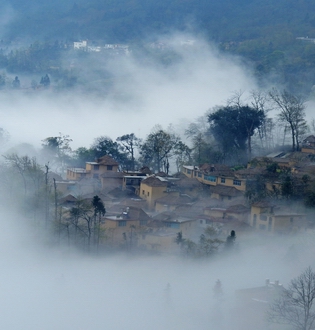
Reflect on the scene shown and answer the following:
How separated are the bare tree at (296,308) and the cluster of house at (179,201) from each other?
7.19ft

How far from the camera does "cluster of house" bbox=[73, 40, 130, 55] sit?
1336 inches

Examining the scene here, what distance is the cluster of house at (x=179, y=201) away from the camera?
1081 cm

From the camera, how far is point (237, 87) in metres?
23.2

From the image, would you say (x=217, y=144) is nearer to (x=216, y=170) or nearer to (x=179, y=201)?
(x=216, y=170)

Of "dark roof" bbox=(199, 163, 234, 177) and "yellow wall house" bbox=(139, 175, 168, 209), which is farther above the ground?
"dark roof" bbox=(199, 163, 234, 177)

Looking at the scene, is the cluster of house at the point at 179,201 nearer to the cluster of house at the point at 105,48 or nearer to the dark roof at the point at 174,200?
the dark roof at the point at 174,200

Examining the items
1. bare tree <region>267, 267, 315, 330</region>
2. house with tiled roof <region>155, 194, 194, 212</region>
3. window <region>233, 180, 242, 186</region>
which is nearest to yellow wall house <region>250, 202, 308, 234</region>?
house with tiled roof <region>155, 194, 194, 212</region>

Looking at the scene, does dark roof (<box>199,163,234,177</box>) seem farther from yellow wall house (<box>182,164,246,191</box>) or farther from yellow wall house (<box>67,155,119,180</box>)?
yellow wall house (<box>67,155,119,180</box>)

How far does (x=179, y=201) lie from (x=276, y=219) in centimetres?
151

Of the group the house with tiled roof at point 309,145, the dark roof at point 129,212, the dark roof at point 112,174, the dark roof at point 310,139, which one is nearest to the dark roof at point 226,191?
the dark roof at point 129,212

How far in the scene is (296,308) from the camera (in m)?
8.27

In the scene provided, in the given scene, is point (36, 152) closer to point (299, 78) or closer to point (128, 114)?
point (128, 114)

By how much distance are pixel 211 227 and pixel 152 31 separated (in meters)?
29.8

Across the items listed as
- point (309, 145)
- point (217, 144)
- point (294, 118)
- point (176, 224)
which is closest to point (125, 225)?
point (176, 224)
